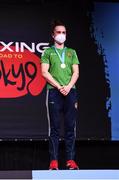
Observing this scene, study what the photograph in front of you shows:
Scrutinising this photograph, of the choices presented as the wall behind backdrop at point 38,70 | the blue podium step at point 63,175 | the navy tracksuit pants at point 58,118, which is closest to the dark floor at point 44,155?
the wall behind backdrop at point 38,70

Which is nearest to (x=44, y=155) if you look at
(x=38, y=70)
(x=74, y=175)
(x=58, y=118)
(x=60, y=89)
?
(x=38, y=70)

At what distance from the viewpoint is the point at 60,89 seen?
Result: 4352mm

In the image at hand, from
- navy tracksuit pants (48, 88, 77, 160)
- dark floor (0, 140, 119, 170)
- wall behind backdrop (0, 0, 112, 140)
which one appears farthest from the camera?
dark floor (0, 140, 119, 170)

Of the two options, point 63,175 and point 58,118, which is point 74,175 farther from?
point 58,118

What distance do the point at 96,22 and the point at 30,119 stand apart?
140 cm

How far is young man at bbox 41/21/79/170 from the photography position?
4.33m

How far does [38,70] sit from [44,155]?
3.35ft

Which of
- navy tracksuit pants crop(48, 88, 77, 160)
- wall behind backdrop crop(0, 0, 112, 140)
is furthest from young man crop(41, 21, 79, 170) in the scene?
wall behind backdrop crop(0, 0, 112, 140)

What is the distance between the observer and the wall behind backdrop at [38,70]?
6.03 metres

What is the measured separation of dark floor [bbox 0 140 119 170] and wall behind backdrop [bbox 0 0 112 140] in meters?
0.19

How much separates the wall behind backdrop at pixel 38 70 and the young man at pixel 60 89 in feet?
5.21

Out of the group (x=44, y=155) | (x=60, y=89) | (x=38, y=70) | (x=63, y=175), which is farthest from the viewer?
(x=44, y=155)

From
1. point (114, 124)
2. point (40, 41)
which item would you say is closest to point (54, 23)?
point (40, 41)

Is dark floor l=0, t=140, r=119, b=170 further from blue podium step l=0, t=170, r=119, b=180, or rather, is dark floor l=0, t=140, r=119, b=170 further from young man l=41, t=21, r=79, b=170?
blue podium step l=0, t=170, r=119, b=180
